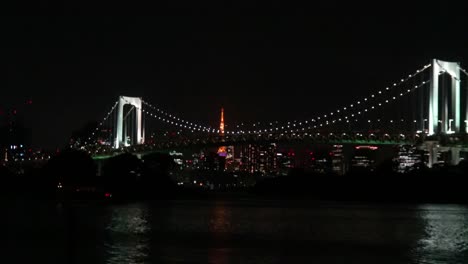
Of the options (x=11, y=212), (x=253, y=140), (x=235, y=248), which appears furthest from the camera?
(x=253, y=140)

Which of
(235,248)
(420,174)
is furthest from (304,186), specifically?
(235,248)

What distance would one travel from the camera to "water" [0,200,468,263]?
21.7 meters

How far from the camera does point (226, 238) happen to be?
27.6 metres

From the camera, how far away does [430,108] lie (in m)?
62.7

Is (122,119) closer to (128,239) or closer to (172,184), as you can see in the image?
(172,184)

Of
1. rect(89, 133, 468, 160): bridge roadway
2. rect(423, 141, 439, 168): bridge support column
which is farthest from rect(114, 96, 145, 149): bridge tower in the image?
rect(423, 141, 439, 168): bridge support column

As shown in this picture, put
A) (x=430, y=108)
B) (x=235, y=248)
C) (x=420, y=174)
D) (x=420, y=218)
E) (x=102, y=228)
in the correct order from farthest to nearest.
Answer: (x=420, y=174) → (x=430, y=108) → (x=420, y=218) → (x=102, y=228) → (x=235, y=248)

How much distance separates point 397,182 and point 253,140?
12942 mm

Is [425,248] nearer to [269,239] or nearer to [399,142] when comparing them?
[269,239]

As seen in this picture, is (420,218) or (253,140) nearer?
(420,218)

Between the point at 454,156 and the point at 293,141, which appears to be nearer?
the point at 454,156

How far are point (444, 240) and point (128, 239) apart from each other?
434 inches

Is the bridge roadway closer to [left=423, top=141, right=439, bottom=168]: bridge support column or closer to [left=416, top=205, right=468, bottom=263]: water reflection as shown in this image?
[left=423, top=141, right=439, bottom=168]: bridge support column

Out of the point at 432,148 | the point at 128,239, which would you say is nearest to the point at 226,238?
the point at 128,239
